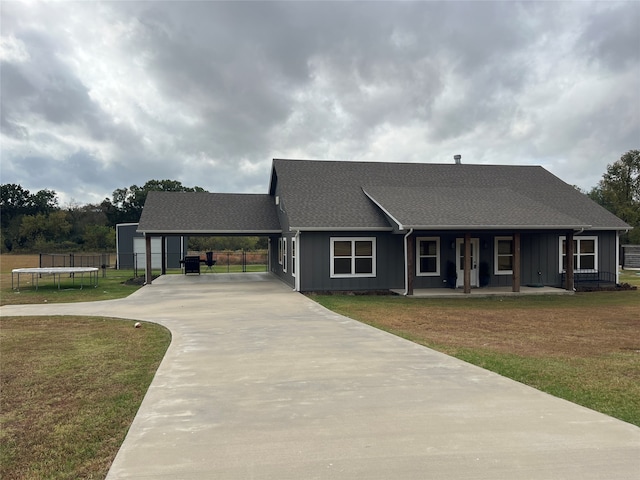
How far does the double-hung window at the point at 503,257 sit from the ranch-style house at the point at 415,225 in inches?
1.5

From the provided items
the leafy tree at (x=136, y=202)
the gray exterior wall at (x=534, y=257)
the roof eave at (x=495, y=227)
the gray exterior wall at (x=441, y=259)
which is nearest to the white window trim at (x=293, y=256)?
the gray exterior wall at (x=441, y=259)

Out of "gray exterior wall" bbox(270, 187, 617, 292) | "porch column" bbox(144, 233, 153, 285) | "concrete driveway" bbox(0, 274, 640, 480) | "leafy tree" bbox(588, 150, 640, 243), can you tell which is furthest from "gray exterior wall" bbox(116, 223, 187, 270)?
"leafy tree" bbox(588, 150, 640, 243)

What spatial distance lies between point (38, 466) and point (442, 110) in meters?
23.4

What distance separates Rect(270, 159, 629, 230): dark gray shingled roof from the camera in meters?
15.4

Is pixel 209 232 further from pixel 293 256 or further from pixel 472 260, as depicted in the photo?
pixel 472 260

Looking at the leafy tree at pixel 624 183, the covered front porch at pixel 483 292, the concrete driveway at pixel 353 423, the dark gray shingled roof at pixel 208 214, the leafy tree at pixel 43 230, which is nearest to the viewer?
the concrete driveway at pixel 353 423

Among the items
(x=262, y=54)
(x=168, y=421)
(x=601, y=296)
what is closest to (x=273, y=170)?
(x=262, y=54)

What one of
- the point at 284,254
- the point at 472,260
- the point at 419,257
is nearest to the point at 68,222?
the point at 284,254

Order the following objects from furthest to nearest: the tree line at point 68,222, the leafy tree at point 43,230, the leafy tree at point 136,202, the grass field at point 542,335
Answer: the leafy tree at point 136,202
the leafy tree at point 43,230
the tree line at point 68,222
the grass field at point 542,335

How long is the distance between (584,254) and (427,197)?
6727 mm

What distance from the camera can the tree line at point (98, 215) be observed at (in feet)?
135

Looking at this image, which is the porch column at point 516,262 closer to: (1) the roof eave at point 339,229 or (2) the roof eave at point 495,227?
(2) the roof eave at point 495,227

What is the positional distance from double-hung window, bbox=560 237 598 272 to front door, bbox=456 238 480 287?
12.4 feet

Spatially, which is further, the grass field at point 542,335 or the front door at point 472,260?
Result: the front door at point 472,260
